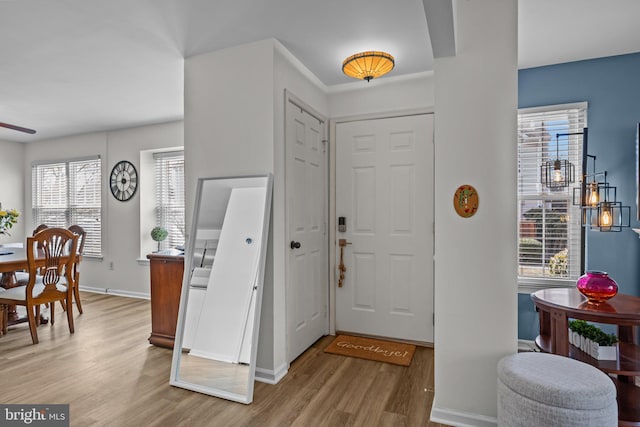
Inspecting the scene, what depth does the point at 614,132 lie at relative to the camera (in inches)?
113

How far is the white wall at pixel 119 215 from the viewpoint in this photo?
510 cm

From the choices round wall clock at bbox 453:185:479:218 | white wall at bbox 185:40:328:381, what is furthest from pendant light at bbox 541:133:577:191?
white wall at bbox 185:40:328:381

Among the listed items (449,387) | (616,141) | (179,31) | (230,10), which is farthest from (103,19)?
(616,141)

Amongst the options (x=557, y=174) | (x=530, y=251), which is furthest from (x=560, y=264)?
(x=557, y=174)

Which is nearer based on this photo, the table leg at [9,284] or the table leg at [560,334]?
the table leg at [560,334]

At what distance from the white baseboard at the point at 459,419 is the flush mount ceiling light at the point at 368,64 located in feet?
7.64

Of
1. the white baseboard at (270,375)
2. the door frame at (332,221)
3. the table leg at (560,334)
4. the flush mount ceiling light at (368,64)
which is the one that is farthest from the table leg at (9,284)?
the table leg at (560,334)

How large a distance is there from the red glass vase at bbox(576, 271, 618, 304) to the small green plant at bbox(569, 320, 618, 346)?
17cm

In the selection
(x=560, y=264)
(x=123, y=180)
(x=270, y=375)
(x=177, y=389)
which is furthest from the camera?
(x=123, y=180)

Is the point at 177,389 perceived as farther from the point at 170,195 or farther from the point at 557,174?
the point at 557,174

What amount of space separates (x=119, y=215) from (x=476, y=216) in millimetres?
5108

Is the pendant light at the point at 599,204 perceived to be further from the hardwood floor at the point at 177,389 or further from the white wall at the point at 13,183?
the white wall at the point at 13,183

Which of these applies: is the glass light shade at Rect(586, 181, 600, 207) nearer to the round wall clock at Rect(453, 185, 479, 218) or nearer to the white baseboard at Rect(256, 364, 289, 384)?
the round wall clock at Rect(453, 185, 479, 218)

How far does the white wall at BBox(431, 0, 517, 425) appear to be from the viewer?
1945 millimetres
